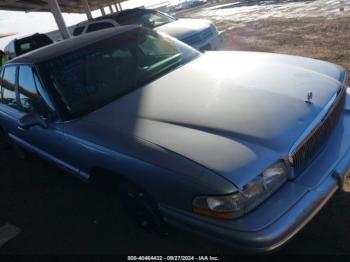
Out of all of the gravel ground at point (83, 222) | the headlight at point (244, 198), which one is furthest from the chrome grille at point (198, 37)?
the headlight at point (244, 198)

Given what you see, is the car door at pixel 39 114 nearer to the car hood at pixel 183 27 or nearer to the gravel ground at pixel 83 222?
the gravel ground at pixel 83 222

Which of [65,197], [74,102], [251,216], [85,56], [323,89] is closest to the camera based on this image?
[251,216]

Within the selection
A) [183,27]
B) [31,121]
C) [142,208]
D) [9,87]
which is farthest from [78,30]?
[142,208]

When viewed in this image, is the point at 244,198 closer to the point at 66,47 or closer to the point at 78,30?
the point at 66,47

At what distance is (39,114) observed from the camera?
3699 mm

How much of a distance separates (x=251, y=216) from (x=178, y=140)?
0.71 meters

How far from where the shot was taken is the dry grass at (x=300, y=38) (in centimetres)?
742

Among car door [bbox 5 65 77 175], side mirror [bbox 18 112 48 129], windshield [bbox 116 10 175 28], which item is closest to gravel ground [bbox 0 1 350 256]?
car door [bbox 5 65 77 175]

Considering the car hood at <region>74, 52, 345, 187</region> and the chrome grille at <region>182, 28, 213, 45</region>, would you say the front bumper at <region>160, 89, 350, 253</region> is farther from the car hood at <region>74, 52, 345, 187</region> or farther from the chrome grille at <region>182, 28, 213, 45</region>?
the chrome grille at <region>182, 28, 213, 45</region>

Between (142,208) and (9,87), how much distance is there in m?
2.47

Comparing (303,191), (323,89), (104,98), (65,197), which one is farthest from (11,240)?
(323,89)

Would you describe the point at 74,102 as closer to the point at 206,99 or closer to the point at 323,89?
the point at 206,99

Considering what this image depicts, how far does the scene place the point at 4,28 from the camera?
2667 centimetres

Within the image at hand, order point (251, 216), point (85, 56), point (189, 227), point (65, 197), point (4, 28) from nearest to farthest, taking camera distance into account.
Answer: point (251, 216) → point (189, 227) → point (85, 56) → point (65, 197) → point (4, 28)
